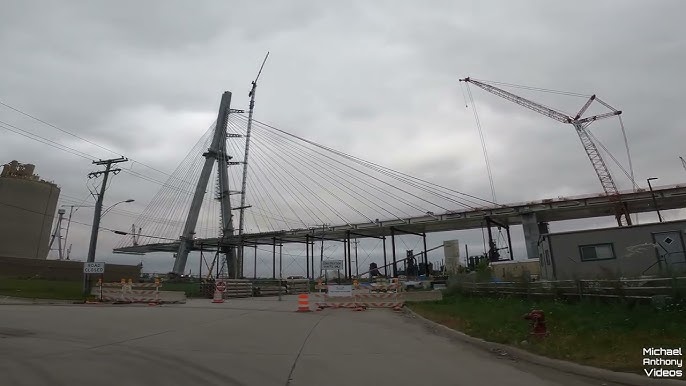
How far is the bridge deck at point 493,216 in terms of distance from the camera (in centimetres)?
6975

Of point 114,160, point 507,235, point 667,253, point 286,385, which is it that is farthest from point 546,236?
point 507,235

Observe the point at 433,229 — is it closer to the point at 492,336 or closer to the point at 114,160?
the point at 114,160

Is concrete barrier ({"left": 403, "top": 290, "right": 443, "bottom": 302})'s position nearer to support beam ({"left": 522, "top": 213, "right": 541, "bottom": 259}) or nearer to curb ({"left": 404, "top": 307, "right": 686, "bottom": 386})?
curb ({"left": 404, "top": 307, "right": 686, "bottom": 386})

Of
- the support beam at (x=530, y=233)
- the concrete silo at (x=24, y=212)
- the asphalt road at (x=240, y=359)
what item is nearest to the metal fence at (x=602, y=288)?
the asphalt road at (x=240, y=359)

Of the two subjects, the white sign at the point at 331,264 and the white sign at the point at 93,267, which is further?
the white sign at the point at 331,264

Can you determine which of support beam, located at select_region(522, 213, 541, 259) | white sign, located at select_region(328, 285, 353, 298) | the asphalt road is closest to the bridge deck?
support beam, located at select_region(522, 213, 541, 259)

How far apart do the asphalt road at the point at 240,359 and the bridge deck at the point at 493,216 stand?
62383mm

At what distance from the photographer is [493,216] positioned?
7469cm

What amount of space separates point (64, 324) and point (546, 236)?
870 inches

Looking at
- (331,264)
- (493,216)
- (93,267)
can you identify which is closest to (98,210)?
(93,267)

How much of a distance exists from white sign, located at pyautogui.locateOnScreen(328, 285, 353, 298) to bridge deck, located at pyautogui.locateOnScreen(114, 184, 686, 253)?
48747mm

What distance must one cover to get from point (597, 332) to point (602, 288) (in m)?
3.98

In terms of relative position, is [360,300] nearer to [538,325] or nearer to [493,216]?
[538,325]

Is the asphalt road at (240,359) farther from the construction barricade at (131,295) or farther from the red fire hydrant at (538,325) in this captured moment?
the construction barricade at (131,295)
